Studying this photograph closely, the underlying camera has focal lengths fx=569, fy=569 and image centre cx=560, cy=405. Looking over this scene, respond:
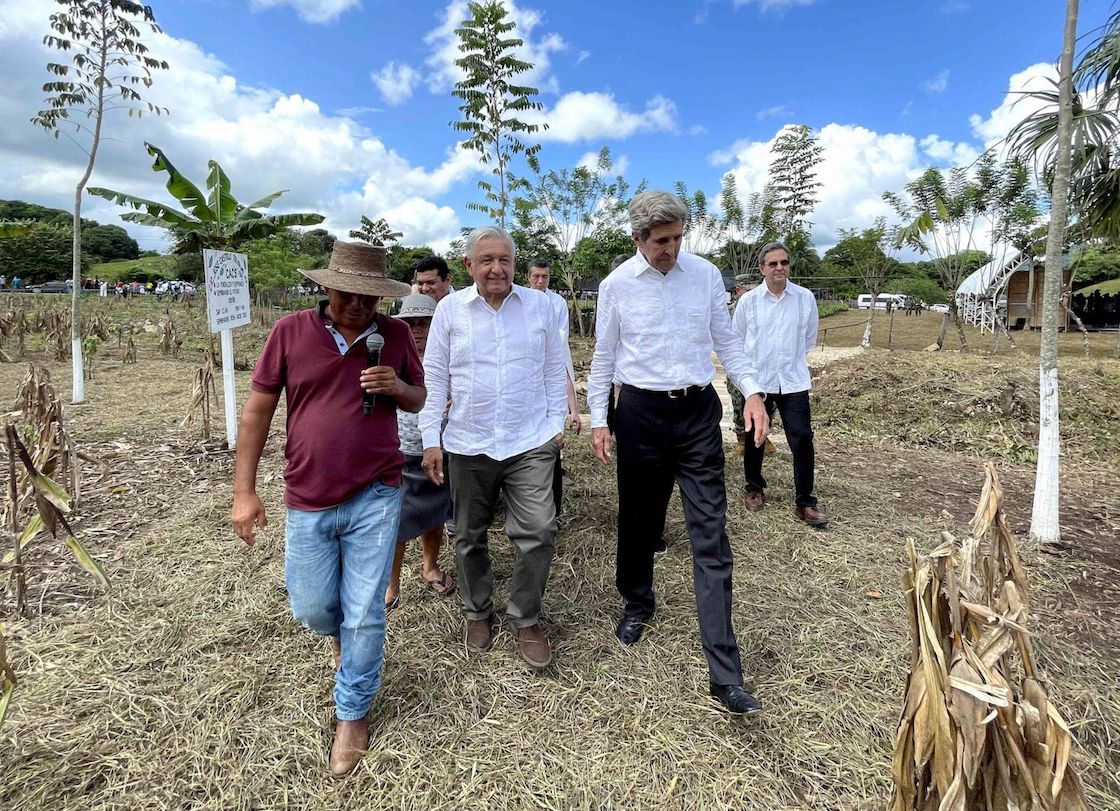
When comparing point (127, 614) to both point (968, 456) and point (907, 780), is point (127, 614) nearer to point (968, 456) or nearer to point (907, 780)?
point (907, 780)

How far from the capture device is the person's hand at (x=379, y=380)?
1.87 m

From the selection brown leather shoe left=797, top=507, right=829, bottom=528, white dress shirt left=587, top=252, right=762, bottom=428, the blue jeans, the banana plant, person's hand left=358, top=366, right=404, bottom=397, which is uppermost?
the banana plant

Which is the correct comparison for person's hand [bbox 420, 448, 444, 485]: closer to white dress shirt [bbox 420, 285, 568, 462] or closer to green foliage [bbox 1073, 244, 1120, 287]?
white dress shirt [bbox 420, 285, 568, 462]

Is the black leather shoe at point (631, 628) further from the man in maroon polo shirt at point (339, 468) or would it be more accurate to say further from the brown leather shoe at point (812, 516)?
the brown leather shoe at point (812, 516)

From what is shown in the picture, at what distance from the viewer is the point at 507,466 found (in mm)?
2367

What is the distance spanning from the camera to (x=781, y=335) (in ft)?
12.9

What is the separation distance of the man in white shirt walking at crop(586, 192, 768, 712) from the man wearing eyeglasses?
147 cm

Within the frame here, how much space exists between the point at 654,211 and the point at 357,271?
113cm

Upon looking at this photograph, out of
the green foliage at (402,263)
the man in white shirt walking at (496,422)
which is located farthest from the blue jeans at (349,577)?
the green foliage at (402,263)

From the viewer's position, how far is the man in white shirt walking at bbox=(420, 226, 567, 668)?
91.2 inches

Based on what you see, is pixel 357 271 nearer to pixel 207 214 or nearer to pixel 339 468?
pixel 339 468

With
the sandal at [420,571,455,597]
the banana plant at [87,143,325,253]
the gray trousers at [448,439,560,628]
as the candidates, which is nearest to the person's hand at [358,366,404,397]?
the gray trousers at [448,439,560,628]

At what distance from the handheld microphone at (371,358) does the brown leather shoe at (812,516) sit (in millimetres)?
2968

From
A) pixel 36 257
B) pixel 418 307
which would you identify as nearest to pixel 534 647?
pixel 418 307
